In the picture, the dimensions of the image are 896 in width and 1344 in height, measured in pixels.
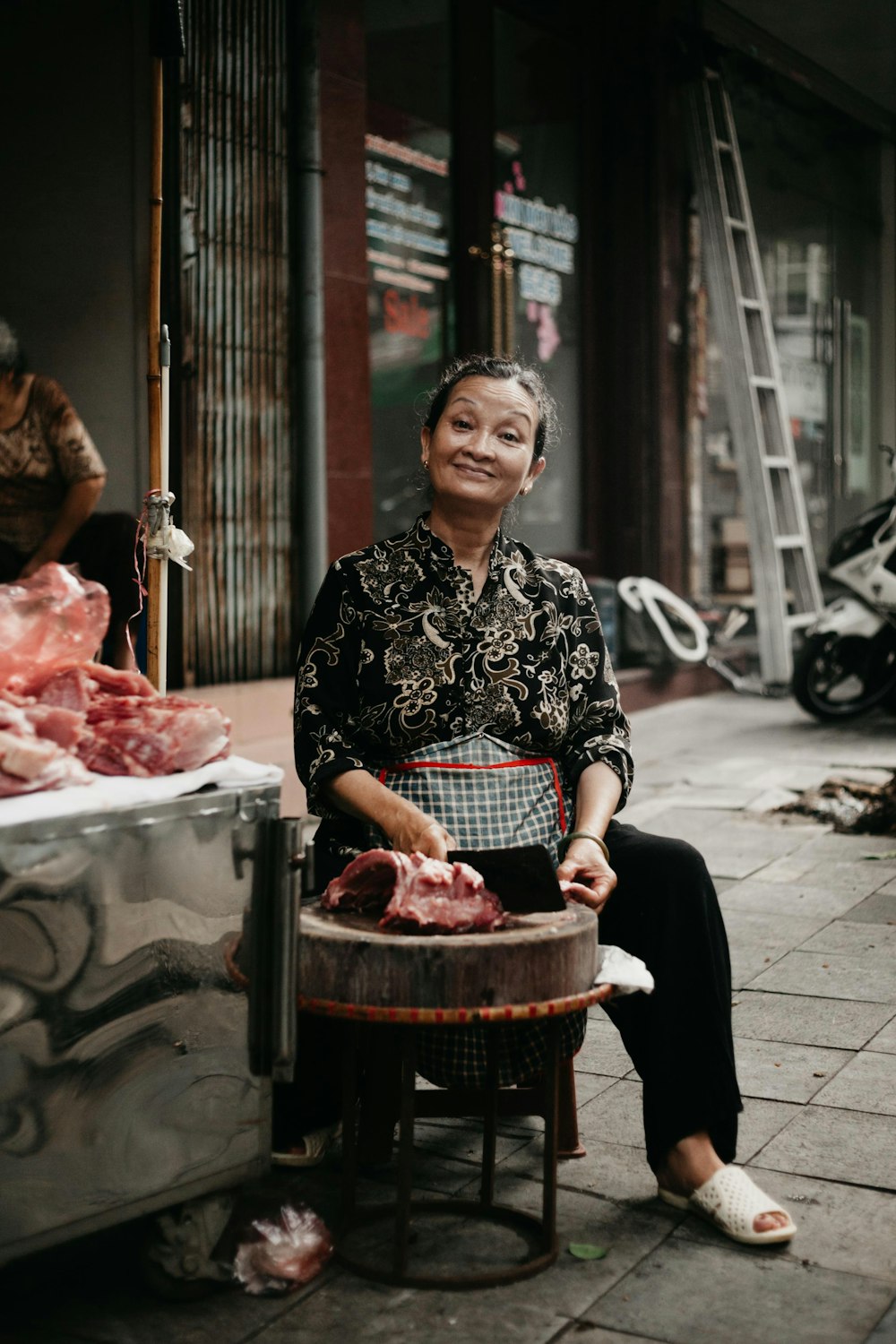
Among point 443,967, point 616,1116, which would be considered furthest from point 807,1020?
point 443,967

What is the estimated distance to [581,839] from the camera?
2.94 m

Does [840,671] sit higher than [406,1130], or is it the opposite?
[840,671]

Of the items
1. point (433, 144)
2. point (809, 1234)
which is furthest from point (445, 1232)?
point (433, 144)

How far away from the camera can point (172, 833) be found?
241 centimetres

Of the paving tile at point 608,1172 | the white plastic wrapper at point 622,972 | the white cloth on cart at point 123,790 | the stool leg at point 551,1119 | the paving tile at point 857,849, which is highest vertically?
the white cloth on cart at point 123,790

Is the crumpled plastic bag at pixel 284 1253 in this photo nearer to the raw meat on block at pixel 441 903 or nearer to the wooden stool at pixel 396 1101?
the wooden stool at pixel 396 1101

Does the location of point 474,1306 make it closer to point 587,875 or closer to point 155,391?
point 587,875

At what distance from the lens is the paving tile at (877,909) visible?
5004 mm

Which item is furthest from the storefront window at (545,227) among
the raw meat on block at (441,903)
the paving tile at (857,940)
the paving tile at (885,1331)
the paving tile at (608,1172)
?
the paving tile at (885,1331)

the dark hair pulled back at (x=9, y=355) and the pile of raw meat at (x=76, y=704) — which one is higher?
the dark hair pulled back at (x=9, y=355)

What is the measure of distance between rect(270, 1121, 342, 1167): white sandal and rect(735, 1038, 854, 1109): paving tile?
1003 mm

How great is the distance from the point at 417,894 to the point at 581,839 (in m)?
0.52

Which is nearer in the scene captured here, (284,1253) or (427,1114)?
(284,1253)

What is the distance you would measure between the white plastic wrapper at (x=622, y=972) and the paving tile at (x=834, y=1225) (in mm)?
521
